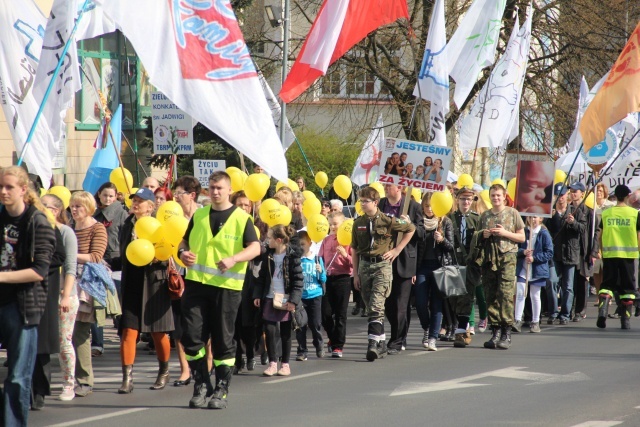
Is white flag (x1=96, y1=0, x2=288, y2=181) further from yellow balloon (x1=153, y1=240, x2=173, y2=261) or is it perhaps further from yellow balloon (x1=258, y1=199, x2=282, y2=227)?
yellow balloon (x1=258, y1=199, x2=282, y2=227)

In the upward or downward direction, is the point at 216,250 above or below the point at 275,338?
above

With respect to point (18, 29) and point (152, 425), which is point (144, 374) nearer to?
point (152, 425)

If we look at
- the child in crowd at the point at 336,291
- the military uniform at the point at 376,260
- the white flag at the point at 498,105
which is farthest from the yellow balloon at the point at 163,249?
the white flag at the point at 498,105

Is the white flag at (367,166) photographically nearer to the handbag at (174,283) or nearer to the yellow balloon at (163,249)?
the handbag at (174,283)

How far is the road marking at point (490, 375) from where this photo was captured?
9.44 meters

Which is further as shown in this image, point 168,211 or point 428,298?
point 428,298

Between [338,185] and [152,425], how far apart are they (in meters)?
10.2

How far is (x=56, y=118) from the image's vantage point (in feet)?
34.9

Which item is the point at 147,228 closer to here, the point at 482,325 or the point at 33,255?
the point at 33,255

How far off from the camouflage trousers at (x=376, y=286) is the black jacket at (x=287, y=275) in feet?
3.67

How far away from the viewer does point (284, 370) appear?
10.3 metres

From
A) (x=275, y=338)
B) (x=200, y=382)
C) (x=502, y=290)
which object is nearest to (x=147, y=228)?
(x=200, y=382)

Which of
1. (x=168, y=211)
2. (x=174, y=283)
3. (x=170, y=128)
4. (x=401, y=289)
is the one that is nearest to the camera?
A: (x=174, y=283)

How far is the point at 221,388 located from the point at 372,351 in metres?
2.90
